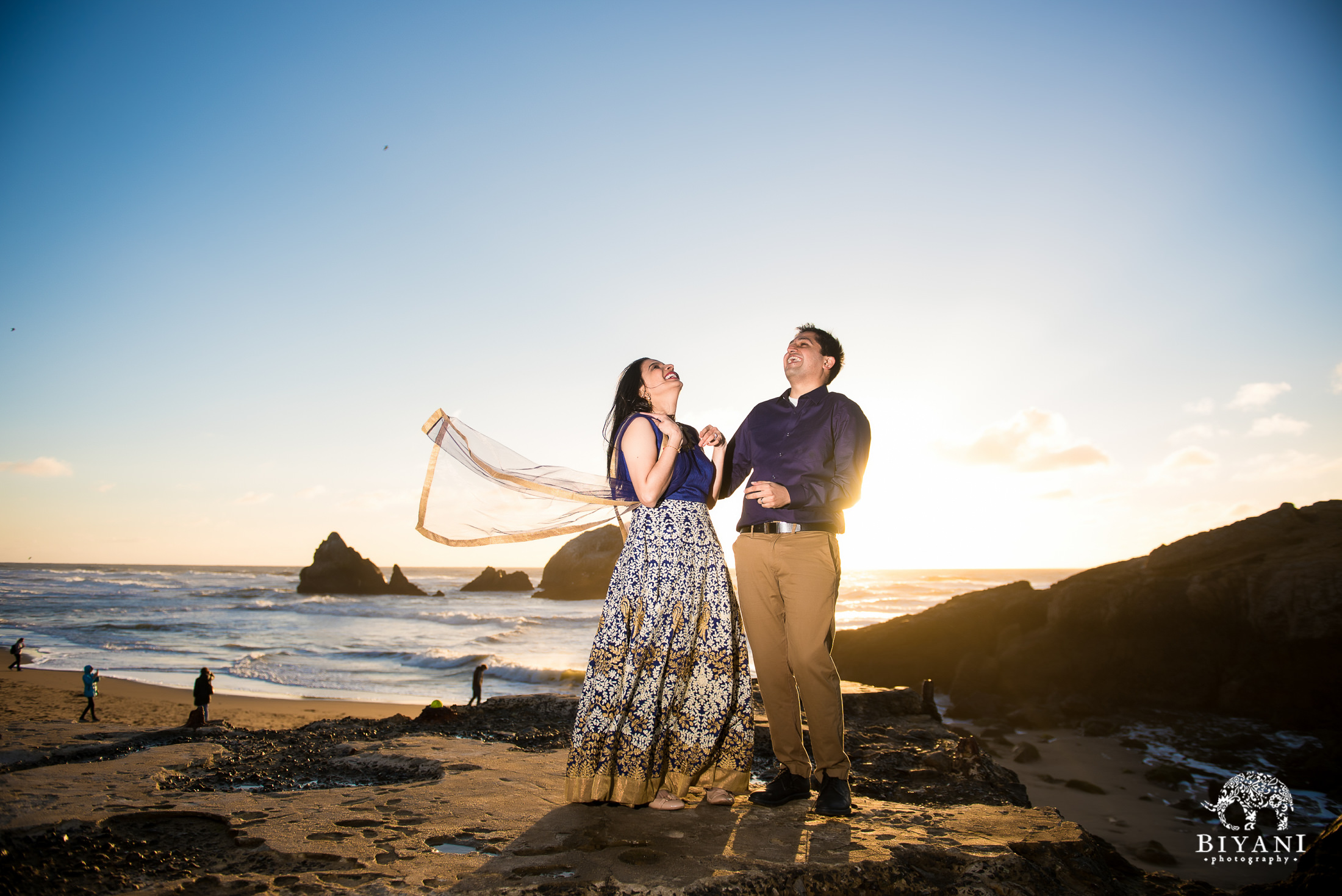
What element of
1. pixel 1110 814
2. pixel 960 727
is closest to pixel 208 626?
pixel 960 727

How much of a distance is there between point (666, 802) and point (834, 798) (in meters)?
0.77

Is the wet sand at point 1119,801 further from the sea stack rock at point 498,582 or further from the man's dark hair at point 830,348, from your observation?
the sea stack rock at point 498,582

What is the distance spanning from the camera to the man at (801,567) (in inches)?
122

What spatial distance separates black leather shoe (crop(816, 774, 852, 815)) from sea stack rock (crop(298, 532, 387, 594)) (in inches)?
2154

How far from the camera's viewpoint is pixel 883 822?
2.94 m

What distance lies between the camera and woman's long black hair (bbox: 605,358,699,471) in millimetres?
3498

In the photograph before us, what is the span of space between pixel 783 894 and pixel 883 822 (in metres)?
1.00

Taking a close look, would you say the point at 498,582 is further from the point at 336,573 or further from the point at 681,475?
the point at 681,475

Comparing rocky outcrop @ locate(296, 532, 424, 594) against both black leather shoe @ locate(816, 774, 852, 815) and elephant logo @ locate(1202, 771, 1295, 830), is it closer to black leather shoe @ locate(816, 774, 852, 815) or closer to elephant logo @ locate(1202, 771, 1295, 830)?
elephant logo @ locate(1202, 771, 1295, 830)

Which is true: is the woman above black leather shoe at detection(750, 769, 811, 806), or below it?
above

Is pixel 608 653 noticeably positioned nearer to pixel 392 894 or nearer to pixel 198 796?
pixel 392 894

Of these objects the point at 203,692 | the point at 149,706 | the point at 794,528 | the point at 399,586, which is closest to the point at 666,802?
the point at 794,528

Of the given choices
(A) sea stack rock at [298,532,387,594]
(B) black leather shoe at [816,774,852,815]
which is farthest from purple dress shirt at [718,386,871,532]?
(A) sea stack rock at [298,532,387,594]

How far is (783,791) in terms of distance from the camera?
3.17 meters
